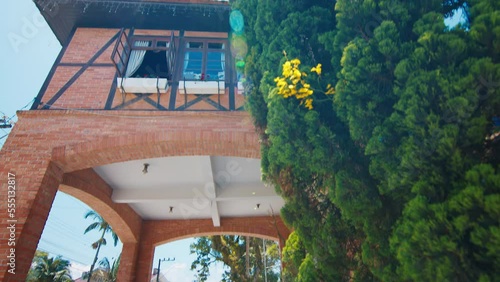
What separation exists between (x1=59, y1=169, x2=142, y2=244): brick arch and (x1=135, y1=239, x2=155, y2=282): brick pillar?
0.38 meters

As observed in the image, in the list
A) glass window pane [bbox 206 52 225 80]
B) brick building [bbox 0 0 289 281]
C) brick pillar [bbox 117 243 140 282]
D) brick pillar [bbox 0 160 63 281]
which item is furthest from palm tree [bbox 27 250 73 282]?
glass window pane [bbox 206 52 225 80]

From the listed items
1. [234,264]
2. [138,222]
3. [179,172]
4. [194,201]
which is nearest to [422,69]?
[179,172]

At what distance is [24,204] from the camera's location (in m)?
3.86

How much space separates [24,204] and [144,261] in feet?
16.4

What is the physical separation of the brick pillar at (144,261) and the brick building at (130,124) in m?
0.21

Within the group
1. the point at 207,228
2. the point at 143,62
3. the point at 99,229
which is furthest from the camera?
the point at 99,229

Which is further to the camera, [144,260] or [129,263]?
[144,260]

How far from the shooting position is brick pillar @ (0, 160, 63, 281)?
143 inches

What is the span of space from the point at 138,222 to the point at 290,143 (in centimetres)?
720

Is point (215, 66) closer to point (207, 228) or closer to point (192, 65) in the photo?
point (192, 65)

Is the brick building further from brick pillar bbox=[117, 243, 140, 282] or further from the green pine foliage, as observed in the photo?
the green pine foliage

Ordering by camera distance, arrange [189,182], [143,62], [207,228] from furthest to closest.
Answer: [207,228] → [189,182] → [143,62]

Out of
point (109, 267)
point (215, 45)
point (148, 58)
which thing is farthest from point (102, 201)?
point (109, 267)

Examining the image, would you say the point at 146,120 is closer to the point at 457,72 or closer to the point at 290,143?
the point at 290,143
